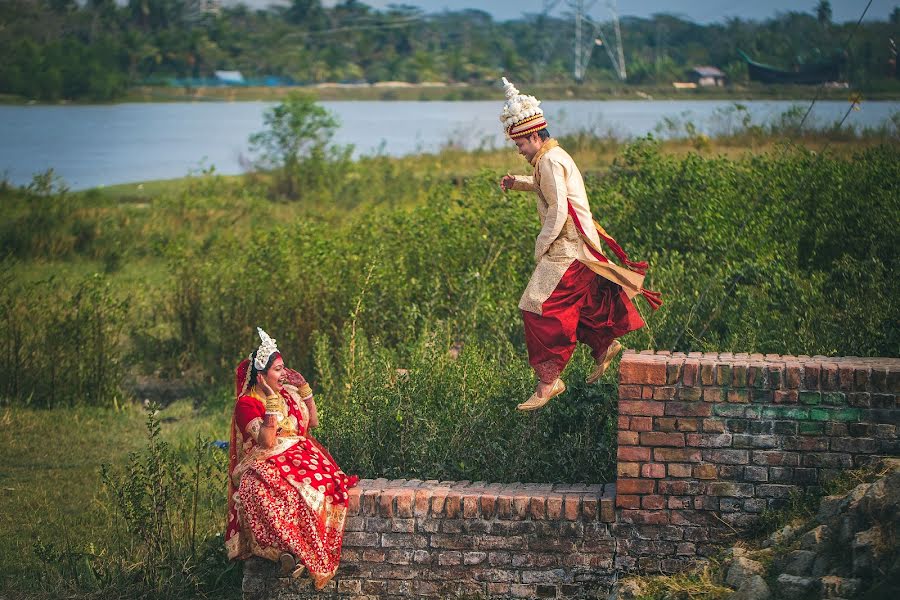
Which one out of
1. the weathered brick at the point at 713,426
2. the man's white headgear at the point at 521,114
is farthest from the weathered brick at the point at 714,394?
the man's white headgear at the point at 521,114

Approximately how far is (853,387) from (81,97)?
2745 cm

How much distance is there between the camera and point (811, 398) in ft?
19.7

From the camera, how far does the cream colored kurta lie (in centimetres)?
641

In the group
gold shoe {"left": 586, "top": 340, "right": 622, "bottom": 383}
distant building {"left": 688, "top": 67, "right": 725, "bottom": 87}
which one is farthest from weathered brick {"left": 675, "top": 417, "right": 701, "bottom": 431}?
distant building {"left": 688, "top": 67, "right": 725, "bottom": 87}

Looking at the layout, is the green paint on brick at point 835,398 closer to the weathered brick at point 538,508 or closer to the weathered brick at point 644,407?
the weathered brick at point 644,407

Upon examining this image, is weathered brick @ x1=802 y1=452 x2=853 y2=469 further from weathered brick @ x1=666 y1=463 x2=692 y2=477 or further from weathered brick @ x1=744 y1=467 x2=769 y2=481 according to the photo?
weathered brick @ x1=666 y1=463 x2=692 y2=477

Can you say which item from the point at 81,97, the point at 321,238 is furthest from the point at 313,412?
the point at 81,97

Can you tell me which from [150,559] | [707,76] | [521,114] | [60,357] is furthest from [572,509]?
[707,76]

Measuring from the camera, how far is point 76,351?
11008mm

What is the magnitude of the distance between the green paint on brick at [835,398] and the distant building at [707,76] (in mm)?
20577

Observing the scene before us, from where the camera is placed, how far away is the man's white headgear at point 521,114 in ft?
20.9

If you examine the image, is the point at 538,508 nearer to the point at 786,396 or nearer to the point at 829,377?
the point at 786,396

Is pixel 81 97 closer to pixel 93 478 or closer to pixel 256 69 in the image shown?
pixel 256 69

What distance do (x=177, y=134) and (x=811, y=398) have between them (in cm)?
3425
